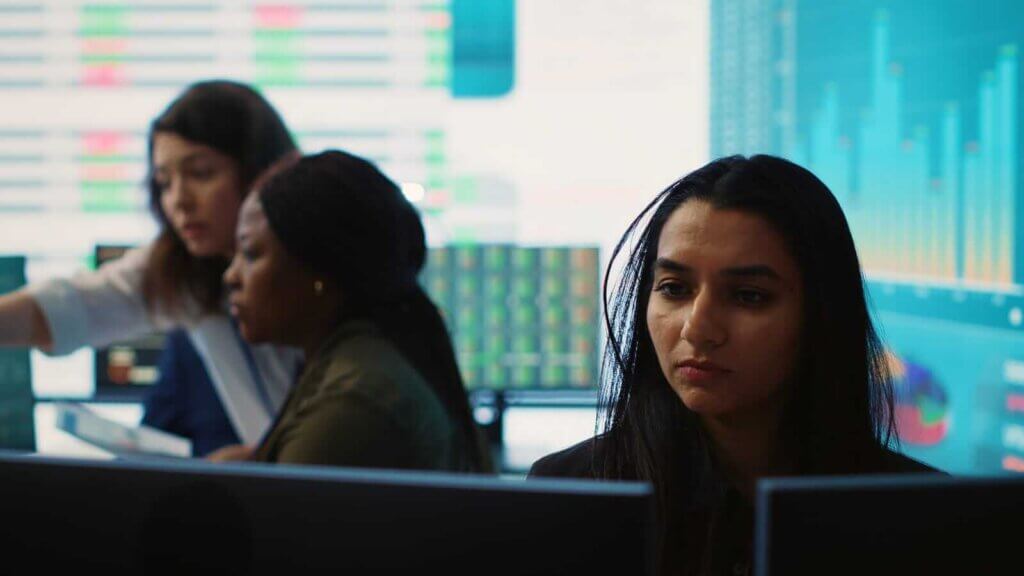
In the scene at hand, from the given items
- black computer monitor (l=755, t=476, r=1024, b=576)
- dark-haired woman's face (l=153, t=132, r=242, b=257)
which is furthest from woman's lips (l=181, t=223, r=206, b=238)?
black computer monitor (l=755, t=476, r=1024, b=576)

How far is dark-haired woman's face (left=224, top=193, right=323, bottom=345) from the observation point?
1718mm

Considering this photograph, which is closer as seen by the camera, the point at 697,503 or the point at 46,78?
the point at 697,503

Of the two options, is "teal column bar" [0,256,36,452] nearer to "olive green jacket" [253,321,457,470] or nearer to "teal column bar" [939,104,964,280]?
"olive green jacket" [253,321,457,470]

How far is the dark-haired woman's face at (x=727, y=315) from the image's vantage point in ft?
3.70

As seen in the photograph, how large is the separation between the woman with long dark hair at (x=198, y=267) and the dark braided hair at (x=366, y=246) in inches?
19.2

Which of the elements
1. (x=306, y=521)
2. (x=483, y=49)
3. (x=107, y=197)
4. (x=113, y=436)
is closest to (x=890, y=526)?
(x=306, y=521)

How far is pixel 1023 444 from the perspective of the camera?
2479 mm

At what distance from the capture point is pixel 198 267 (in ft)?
7.63

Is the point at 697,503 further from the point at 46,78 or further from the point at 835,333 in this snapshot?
the point at 46,78

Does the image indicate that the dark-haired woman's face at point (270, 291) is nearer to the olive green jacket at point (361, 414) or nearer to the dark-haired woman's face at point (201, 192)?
the olive green jacket at point (361, 414)

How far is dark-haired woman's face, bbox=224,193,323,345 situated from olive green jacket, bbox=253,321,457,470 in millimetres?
80

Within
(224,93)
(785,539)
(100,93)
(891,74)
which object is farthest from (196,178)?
(785,539)

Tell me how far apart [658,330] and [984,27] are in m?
1.80

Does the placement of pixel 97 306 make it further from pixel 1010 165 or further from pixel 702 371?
pixel 1010 165
